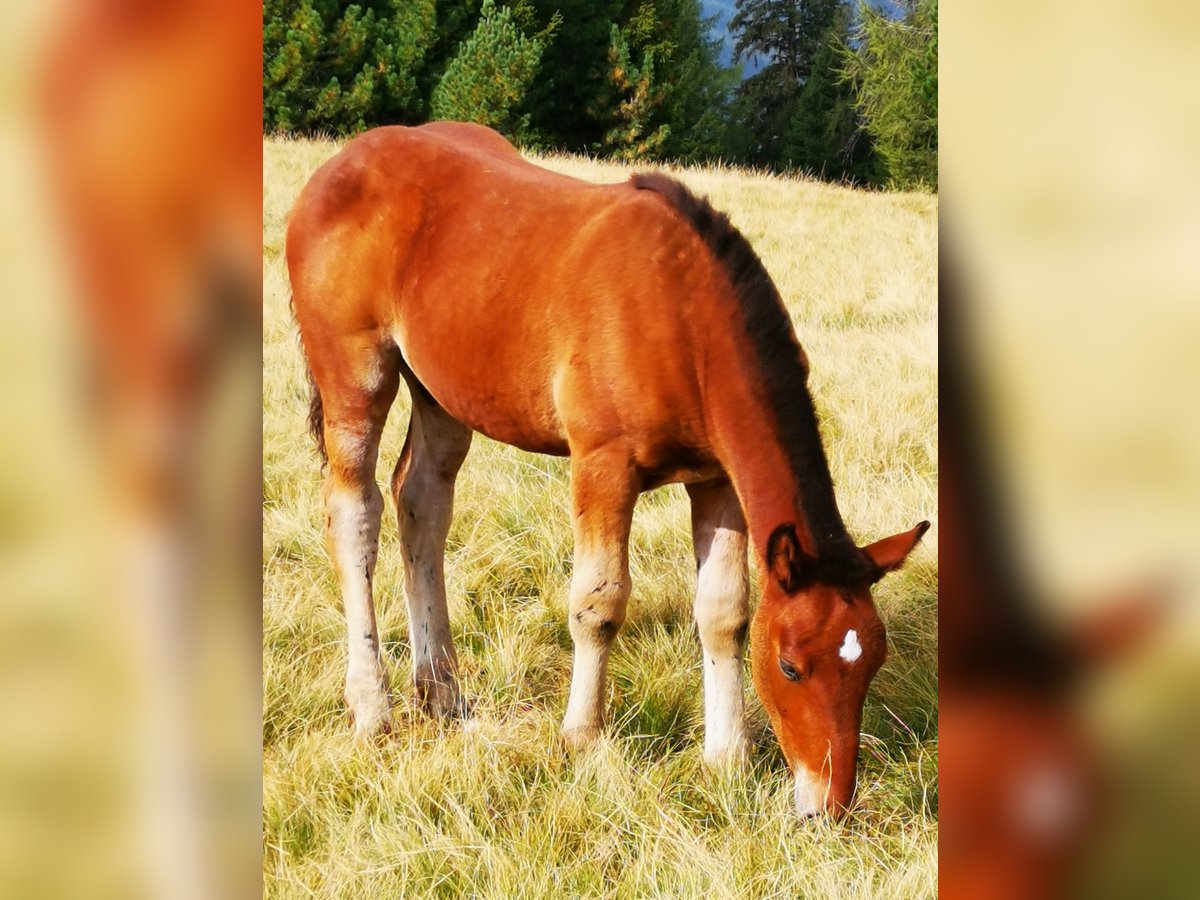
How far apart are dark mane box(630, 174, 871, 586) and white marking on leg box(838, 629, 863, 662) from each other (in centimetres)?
11

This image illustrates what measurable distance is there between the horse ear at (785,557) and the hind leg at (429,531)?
123 cm

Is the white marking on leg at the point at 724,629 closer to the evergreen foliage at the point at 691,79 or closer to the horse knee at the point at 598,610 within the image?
the horse knee at the point at 598,610

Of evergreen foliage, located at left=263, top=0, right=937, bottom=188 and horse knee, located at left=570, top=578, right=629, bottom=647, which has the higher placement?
evergreen foliage, located at left=263, top=0, right=937, bottom=188

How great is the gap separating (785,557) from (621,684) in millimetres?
926

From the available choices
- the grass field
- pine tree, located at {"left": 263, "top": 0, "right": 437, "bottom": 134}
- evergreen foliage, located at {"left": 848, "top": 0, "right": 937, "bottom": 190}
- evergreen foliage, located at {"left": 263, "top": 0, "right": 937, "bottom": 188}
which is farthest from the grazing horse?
pine tree, located at {"left": 263, "top": 0, "right": 437, "bottom": 134}

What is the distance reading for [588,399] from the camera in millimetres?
2531

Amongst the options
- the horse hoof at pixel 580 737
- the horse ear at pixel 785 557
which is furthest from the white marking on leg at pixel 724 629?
the horse ear at pixel 785 557

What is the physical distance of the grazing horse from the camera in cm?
221

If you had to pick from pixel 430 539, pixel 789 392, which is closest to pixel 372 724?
pixel 430 539

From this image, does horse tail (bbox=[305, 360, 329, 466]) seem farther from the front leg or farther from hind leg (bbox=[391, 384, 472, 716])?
the front leg
